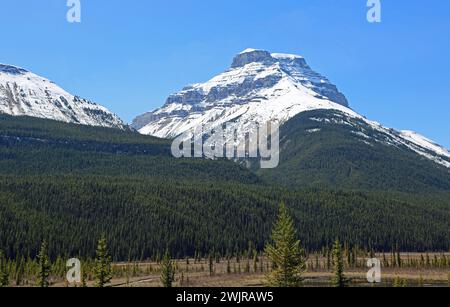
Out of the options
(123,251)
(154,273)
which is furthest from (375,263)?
(123,251)

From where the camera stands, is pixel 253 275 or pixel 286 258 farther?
pixel 253 275

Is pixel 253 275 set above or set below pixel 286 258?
below

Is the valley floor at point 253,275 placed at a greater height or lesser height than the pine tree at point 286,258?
lesser

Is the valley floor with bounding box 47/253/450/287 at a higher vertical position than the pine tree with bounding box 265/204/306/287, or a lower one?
lower

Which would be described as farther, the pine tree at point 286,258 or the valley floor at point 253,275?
the valley floor at point 253,275

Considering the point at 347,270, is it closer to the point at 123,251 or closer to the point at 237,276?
the point at 237,276

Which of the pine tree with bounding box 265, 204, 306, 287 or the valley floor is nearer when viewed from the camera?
the pine tree with bounding box 265, 204, 306, 287

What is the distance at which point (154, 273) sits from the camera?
146 m

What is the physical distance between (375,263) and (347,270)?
844 inches

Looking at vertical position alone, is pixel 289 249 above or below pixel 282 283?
above
